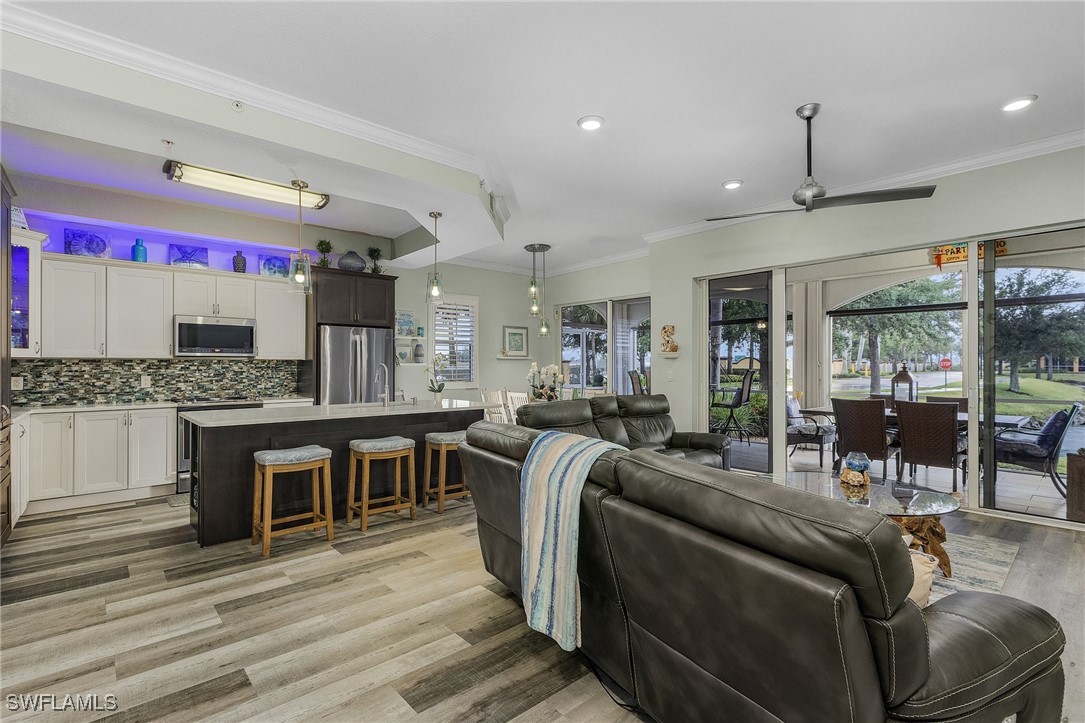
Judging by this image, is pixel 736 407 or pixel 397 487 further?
pixel 736 407

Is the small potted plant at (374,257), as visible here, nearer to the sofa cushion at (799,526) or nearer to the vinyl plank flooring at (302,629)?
the vinyl plank flooring at (302,629)

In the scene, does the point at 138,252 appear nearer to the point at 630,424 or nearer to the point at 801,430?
the point at 630,424

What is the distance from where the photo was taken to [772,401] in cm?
548

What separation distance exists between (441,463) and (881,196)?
3.86 metres

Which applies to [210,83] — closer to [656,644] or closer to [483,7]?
[483,7]

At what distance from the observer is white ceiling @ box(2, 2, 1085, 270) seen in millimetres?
2385

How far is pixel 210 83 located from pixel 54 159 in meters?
2.32

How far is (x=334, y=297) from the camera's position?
579 centimetres

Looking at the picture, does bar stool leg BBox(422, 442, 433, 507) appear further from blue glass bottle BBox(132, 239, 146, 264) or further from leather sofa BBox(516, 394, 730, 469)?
blue glass bottle BBox(132, 239, 146, 264)

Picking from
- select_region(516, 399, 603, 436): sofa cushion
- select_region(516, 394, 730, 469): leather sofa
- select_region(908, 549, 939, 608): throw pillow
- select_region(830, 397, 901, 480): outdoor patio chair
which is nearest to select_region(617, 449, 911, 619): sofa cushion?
select_region(908, 549, 939, 608): throw pillow

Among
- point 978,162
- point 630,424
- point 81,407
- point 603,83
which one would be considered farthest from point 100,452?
point 978,162

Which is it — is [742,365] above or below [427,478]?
above

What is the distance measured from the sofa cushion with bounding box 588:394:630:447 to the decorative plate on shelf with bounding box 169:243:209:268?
14.5 feet
